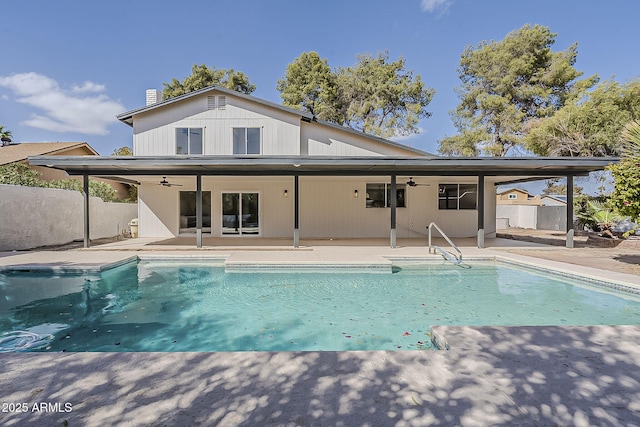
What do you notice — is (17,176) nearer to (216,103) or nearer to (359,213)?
(216,103)

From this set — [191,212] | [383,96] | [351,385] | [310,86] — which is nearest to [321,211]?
[191,212]

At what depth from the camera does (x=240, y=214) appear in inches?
517

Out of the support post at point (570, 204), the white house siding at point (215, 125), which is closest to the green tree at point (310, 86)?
the white house siding at point (215, 125)

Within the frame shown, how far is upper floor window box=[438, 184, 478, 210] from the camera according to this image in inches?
535

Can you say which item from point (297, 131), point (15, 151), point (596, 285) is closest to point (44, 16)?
point (297, 131)

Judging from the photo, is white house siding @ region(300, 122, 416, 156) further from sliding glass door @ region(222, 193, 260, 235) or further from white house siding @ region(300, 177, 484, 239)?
sliding glass door @ region(222, 193, 260, 235)

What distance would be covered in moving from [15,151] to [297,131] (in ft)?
61.9

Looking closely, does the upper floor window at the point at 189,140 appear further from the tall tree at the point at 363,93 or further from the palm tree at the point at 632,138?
the palm tree at the point at 632,138

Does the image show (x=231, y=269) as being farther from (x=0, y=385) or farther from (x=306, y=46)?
(x=306, y=46)

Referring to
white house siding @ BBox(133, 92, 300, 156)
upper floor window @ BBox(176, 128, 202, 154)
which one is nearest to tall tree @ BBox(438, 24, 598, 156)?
white house siding @ BBox(133, 92, 300, 156)

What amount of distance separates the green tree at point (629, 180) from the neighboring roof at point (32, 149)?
2536 cm

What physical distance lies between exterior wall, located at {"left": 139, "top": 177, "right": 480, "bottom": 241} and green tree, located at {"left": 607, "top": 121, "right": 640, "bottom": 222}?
6.21m

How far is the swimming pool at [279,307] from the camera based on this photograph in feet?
13.7

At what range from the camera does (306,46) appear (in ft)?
78.2
